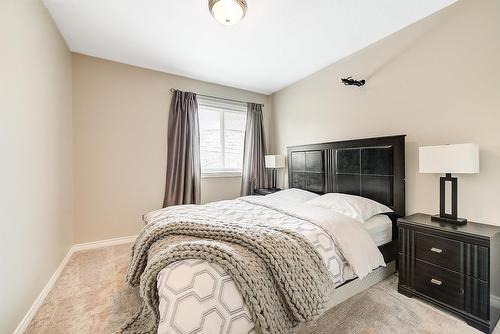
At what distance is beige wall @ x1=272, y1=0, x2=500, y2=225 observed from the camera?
177 cm

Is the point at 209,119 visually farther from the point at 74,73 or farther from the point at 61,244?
the point at 61,244

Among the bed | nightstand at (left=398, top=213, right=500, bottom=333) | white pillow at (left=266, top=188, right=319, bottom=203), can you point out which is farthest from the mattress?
white pillow at (left=266, top=188, right=319, bottom=203)

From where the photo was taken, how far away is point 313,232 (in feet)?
5.39

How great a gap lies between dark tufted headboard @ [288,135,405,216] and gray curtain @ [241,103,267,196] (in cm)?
82

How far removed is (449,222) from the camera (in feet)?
5.84

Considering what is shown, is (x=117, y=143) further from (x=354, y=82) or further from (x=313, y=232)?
(x=354, y=82)

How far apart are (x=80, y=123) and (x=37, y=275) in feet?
6.38

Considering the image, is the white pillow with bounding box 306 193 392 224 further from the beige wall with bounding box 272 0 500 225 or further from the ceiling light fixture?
the ceiling light fixture

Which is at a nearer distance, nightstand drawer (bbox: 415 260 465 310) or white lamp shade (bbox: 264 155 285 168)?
nightstand drawer (bbox: 415 260 465 310)

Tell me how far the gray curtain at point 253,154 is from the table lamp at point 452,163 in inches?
104

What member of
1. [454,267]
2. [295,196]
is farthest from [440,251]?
[295,196]

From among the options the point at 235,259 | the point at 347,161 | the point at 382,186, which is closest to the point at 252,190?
the point at 347,161

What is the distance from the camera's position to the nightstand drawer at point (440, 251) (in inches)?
61.6

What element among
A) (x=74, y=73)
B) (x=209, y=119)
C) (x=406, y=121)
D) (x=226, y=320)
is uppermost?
(x=74, y=73)
